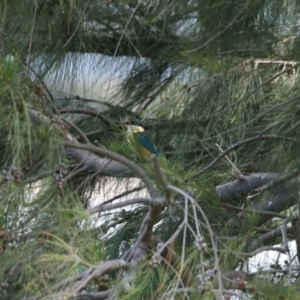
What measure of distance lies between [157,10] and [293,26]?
0.86 ft

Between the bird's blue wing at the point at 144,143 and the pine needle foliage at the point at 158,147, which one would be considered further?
the bird's blue wing at the point at 144,143

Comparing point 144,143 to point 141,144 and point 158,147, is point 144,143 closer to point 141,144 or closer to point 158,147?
point 141,144

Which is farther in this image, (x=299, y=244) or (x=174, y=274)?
(x=299, y=244)

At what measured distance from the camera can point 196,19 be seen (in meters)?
1.61

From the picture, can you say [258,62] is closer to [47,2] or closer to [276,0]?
[276,0]

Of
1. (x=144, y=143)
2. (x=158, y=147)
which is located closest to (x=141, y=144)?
(x=144, y=143)

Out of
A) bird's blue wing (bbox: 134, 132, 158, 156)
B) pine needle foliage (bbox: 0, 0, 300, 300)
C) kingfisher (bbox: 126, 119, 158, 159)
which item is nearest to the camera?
pine needle foliage (bbox: 0, 0, 300, 300)

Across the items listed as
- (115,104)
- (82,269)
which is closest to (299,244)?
(82,269)

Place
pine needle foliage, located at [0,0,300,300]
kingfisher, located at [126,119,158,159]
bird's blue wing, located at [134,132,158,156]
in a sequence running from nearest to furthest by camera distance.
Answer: pine needle foliage, located at [0,0,300,300]
kingfisher, located at [126,119,158,159]
bird's blue wing, located at [134,132,158,156]

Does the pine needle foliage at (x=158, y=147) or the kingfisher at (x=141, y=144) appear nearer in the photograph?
the pine needle foliage at (x=158, y=147)

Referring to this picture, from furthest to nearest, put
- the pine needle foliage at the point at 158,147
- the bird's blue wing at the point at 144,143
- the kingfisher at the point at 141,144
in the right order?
the bird's blue wing at the point at 144,143 → the kingfisher at the point at 141,144 → the pine needle foliage at the point at 158,147

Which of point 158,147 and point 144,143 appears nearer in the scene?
point 144,143

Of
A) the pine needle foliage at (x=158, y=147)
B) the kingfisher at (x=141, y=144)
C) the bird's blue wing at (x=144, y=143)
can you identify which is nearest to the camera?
the pine needle foliage at (x=158, y=147)

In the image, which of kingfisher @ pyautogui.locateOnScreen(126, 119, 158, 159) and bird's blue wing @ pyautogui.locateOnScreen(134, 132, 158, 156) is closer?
kingfisher @ pyautogui.locateOnScreen(126, 119, 158, 159)
